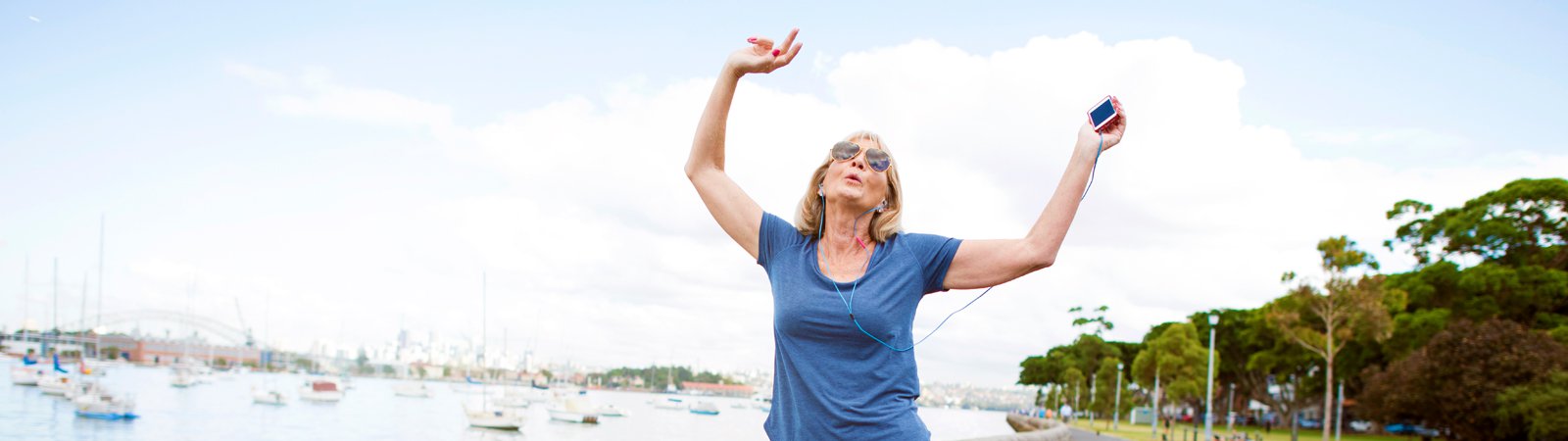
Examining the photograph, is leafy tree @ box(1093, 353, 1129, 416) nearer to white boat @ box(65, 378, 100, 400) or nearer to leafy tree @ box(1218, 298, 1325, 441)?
leafy tree @ box(1218, 298, 1325, 441)

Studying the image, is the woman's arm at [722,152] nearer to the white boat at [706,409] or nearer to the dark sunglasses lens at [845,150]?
the dark sunglasses lens at [845,150]

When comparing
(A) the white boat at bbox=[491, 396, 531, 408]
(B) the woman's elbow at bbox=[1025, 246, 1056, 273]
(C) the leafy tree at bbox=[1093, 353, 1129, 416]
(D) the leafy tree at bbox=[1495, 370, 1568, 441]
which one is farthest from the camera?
(A) the white boat at bbox=[491, 396, 531, 408]

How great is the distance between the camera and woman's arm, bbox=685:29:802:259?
1980 mm

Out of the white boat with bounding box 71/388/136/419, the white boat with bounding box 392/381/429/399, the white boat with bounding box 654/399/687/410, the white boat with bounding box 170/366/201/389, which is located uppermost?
the white boat with bounding box 71/388/136/419

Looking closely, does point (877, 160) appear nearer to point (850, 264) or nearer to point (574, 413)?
point (850, 264)

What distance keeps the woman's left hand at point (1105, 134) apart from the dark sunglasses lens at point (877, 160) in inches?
13.2

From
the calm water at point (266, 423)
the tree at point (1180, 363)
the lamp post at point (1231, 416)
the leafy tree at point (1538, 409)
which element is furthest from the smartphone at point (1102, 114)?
the calm water at point (266, 423)

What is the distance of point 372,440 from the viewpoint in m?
55.5

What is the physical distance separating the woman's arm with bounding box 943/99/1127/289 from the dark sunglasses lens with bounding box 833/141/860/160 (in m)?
0.27

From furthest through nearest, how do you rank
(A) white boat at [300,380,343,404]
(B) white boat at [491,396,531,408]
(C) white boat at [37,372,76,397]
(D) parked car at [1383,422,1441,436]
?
(A) white boat at [300,380,343,404]
(B) white boat at [491,396,531,408]
(C) white boat at [37,372,76,397]
(D) parked car at [1383,422,1441,436]

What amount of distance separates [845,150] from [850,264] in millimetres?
223

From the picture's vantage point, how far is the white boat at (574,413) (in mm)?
88375

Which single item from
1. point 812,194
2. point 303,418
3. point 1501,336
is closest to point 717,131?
point 812,194

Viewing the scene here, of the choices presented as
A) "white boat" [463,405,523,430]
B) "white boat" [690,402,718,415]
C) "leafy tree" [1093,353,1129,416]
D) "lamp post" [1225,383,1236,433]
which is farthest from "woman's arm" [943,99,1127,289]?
"white boat" [690,402,718,415]
